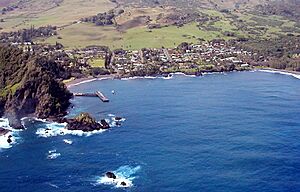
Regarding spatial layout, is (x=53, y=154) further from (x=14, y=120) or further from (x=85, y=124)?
(x=14, y=120)

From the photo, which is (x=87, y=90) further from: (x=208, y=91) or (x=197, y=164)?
(x=197, y=164)

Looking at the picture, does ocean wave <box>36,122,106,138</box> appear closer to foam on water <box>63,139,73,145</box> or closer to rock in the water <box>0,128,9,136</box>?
foam on water <box>63,139,73,145</box>

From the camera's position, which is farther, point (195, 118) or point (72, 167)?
point (195, 118)

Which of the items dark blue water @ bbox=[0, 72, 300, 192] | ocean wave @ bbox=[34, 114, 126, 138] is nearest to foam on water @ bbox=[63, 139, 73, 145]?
dark blue water @ bbox=[0, 72, 300, 192]

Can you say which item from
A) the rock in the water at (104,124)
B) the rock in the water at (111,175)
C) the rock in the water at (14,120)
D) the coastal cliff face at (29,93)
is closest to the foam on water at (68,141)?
the rock in the water at (104,124)

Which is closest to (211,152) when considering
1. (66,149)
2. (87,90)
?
(66,149)

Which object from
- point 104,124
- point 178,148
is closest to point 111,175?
point 178,148
